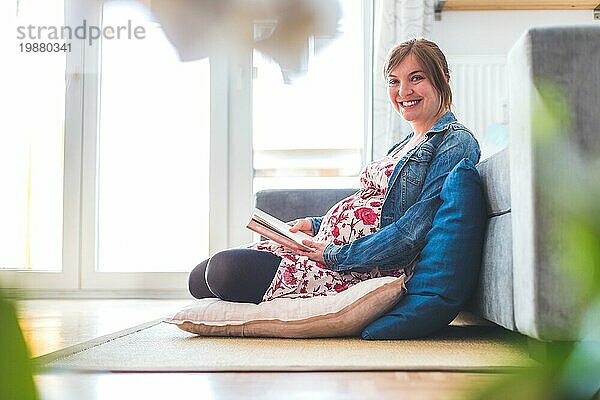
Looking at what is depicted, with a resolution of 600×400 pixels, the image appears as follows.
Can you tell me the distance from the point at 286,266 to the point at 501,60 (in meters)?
2.17

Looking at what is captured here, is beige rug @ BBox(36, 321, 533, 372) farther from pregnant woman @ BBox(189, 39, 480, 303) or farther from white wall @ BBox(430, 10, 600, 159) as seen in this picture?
white wall @ BBox(430, 10, 600, 159)

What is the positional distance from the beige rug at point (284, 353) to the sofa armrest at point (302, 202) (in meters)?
0.82

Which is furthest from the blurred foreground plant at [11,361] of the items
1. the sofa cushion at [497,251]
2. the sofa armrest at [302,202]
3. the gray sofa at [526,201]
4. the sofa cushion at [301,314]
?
the sofa armrest at [302,202]

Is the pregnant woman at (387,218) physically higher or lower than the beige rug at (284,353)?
higher

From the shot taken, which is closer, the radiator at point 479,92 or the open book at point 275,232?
the open book at point 275,232

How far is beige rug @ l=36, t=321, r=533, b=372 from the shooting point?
1.36 meters

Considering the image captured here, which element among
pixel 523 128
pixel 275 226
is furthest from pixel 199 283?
pixel 523 128

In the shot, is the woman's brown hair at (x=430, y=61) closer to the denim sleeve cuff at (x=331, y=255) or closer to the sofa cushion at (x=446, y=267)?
the sofa cushion at (x=446, y=267)

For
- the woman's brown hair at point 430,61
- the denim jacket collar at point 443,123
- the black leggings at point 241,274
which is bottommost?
the black leggings at point 241,274

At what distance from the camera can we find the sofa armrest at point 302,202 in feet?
8.86

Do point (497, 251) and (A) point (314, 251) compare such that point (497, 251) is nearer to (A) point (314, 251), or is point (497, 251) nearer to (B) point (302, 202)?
(A) point (314, 251)

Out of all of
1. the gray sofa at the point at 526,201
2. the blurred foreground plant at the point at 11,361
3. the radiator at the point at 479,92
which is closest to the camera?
the blurred foreground plant at the point at 11,361

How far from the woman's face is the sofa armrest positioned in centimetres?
77

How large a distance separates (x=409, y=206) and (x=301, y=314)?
1.14ft
